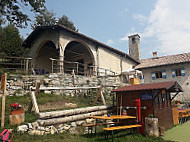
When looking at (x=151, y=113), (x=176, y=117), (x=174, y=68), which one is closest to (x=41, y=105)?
(x=151, y=113)

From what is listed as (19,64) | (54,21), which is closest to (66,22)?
(54,21)

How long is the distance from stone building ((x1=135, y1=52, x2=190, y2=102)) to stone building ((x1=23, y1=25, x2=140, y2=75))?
360 centimetres

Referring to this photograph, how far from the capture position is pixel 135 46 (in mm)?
27562

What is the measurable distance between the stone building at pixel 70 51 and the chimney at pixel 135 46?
653cm

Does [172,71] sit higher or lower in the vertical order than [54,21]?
lower

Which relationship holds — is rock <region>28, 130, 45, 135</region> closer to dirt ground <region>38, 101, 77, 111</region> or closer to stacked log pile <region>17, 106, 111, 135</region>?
stacked log pile <region>17, 106, 111, 135</region>

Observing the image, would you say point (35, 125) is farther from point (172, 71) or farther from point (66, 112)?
point (172, 71)

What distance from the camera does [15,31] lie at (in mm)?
22938

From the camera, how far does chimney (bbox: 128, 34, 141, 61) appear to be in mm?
27138

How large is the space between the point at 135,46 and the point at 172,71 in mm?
10188

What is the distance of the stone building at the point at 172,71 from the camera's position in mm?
17625

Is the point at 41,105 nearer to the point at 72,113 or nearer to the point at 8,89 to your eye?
the point at 72,113

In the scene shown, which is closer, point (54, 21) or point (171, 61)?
point (171, 61)

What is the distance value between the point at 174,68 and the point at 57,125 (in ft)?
53.4
